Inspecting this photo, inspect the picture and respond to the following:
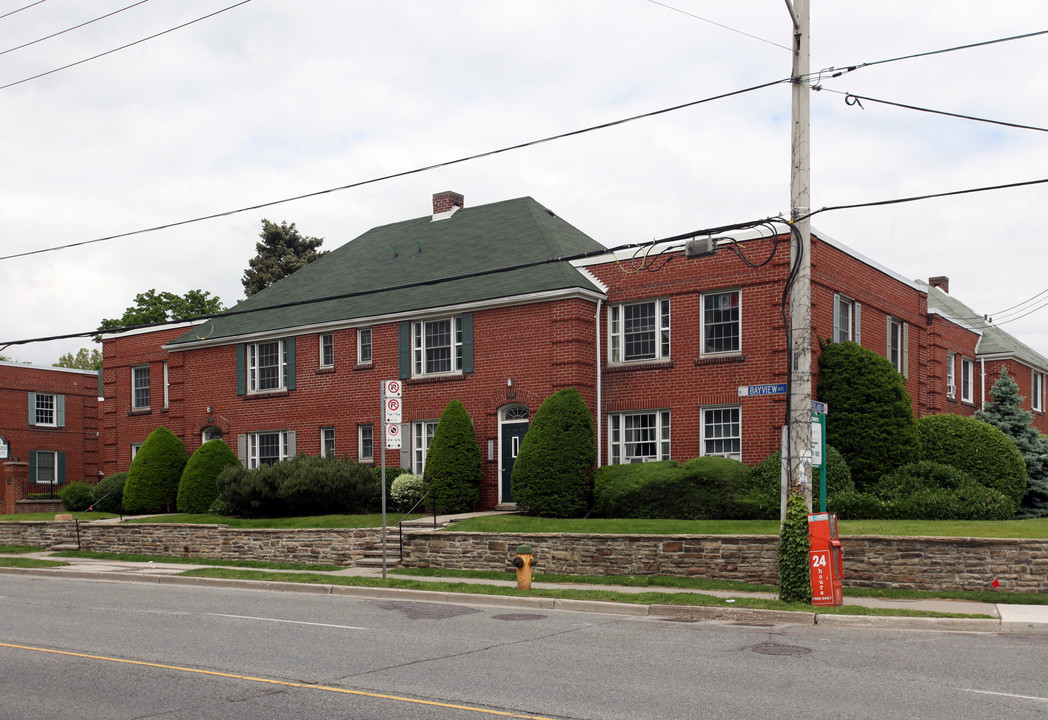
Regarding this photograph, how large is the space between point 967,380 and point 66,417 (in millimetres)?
39256

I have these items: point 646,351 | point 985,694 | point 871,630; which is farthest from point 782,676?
point 646,351

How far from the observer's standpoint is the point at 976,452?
979 inches

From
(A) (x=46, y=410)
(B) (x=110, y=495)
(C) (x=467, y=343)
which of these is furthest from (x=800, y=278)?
(A) (x=46, y=410)

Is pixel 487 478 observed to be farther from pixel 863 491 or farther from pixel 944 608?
pixel 944 608

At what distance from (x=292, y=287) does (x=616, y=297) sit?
43.6ft

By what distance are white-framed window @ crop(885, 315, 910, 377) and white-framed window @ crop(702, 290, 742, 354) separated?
665 centimetres

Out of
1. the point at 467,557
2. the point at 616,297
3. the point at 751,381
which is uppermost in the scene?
the point at 616,297

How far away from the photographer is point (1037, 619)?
1355 cm

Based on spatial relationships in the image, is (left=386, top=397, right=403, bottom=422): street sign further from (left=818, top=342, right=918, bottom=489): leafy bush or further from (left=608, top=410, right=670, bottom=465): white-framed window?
(left=818, top=342, right=918, bottom=489): leafy bush

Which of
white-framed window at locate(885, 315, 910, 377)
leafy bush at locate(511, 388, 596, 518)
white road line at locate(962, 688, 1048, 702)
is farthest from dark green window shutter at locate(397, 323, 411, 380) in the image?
white road line at locate(962, 688, 1048, 702)

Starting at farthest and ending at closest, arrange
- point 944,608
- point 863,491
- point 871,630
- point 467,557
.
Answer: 1. point 863,491
2. point 467,557
3. point 944,608
4. point 871,630

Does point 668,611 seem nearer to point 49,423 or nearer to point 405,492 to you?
point 405,492

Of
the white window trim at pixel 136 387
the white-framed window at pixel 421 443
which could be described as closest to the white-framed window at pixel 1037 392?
the white-framed window at pixel 421 443

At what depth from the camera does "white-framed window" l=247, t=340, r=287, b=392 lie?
108 feet
